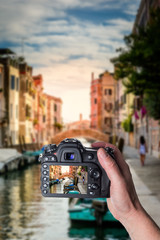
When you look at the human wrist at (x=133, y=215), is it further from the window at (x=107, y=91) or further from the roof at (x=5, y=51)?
the window at (x=107, y=91)

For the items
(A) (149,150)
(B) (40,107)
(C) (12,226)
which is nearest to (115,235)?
(C) (12,226)

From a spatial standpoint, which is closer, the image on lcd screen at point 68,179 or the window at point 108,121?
the image on lcd screen at point 68,179

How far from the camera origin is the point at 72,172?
1372mm

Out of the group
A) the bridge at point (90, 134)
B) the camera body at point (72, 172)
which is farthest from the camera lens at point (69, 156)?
the bridge at point (90, 134)

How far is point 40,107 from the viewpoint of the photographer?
59.7 metres

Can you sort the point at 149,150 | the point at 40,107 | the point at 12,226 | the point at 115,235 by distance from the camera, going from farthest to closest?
1. the point at 40,107
2. the point at 149,150
3. the point at 12,226
4. the point at 115,235

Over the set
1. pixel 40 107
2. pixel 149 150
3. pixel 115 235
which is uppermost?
pixel 40 107

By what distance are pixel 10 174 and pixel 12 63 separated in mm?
16579

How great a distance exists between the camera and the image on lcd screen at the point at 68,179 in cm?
136

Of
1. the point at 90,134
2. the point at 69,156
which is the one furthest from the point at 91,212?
the point at 90,134

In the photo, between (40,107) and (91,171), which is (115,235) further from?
→ (40,107)

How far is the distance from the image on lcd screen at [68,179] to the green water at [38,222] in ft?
30.9

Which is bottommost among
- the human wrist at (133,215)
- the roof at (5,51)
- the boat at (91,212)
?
the boat at (91,212)

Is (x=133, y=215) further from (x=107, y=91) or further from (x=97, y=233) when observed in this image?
(x=107, y=91)
